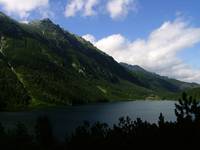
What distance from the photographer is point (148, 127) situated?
25.6 m

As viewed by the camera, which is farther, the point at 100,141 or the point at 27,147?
the point at 27,147

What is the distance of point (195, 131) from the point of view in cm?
2170

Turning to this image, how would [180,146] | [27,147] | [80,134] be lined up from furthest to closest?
[27,147] < [80,134] < [180,146]

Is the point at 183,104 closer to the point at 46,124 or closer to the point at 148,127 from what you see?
the point at 148,127

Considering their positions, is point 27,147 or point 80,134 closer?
point 80,134

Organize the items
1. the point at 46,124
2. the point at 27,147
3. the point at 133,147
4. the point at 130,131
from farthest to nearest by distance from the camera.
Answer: the point at 46,124 → the point at 27,147 → the point at 130,131 → the point at 133,147

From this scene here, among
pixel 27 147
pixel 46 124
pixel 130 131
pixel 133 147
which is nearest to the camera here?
pixel 133 147

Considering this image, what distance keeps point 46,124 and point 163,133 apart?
17773mm

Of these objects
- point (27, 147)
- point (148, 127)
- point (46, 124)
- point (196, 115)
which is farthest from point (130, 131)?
point (46, 124)

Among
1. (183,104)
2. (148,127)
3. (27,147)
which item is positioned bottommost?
(27,147)

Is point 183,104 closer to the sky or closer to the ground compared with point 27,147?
closer to the sky

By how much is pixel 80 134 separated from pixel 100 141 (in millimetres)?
3374

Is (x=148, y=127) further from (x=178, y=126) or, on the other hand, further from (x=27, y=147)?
(x=27, y=147)

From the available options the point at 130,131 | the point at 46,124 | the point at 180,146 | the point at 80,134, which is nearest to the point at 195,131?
the point at 180,146
